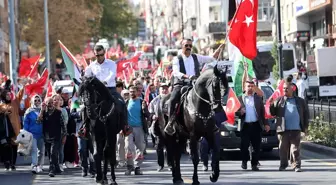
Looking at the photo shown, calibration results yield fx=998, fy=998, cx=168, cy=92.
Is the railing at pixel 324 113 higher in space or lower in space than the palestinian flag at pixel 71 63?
lower

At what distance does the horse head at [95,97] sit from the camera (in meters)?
17.0

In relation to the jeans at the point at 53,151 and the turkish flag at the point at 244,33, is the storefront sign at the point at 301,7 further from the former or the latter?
the jeans at the point at 53,151

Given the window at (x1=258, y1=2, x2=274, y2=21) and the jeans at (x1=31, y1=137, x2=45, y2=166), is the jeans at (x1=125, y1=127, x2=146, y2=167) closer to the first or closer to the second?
the jeans at (x1=31, y1=137, x2=45, y2=166)

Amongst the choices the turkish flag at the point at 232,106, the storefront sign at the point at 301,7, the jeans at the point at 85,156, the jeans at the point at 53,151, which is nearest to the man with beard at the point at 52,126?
the jeans at the point at 53,151

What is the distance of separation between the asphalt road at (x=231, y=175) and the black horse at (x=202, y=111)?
0.97 meters

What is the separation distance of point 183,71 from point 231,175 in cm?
254

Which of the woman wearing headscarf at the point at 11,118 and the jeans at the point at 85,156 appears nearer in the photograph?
the jeans at the point at 85,156

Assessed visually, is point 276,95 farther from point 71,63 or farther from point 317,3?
point 317,3

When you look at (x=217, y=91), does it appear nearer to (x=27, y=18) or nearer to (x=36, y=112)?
(x=36, y=112)

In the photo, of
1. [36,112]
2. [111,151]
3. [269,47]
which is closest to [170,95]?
[111,151]

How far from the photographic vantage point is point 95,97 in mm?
17062

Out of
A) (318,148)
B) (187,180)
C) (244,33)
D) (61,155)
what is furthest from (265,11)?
(187,180)

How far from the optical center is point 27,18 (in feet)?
219

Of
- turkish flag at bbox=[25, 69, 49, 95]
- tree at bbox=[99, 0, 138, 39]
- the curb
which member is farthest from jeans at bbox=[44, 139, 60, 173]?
tree at bbox=[99, 0, 138, 39]
